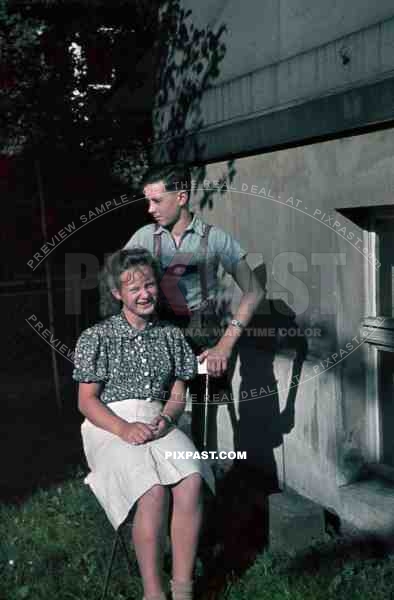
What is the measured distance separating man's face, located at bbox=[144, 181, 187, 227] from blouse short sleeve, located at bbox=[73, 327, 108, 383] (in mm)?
911

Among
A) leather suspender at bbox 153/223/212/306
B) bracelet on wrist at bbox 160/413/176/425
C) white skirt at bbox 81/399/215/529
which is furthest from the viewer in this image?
leather suspender at bbox 153/223/212/306

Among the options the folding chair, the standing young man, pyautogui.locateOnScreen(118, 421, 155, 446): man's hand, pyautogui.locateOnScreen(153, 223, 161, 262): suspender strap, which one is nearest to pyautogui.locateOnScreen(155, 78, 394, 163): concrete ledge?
the standing young man

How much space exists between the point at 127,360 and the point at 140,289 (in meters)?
0.36

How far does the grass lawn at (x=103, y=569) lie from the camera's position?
3.95 m

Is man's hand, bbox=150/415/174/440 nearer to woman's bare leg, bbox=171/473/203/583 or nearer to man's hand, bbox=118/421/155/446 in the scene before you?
man's hand, bbox=118/421/155/446

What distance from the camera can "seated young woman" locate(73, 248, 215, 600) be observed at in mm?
3672

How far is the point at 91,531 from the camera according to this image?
15.7ft

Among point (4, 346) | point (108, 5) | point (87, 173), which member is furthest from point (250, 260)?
point (4, 346)

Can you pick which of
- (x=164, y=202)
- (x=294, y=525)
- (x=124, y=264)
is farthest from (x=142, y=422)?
(x=164, y=202)

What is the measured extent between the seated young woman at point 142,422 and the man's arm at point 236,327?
102 mm

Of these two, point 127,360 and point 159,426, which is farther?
point 127,360

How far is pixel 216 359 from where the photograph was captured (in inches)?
169

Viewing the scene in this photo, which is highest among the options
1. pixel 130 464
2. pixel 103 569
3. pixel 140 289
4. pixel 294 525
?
pixel 140 289

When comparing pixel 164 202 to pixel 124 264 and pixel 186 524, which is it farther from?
pixel 186 524
